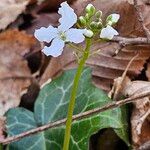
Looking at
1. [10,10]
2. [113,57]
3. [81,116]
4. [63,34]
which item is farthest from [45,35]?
[10,10]

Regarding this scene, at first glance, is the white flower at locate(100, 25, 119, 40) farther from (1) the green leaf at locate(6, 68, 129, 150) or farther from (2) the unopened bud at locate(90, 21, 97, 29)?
(1) the green leaf at locate(6, 68, 129, 150)

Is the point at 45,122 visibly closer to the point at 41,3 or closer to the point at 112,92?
the point at 112,92

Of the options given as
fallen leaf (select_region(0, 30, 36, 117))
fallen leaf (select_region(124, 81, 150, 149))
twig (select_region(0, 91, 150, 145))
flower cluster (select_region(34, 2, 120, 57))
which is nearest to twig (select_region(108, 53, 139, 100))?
fallen leaf (select_region(124, 81, 150, 149))

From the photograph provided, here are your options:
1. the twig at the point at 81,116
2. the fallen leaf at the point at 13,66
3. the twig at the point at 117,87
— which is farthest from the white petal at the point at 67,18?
the fallen leaf at the point at 13,66

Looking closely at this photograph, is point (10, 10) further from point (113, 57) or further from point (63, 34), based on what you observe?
point (63, 34)

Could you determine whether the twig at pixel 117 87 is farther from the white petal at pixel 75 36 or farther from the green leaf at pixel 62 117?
the white petal at pixel 75 36

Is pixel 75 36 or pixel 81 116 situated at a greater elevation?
pixel 75 36
